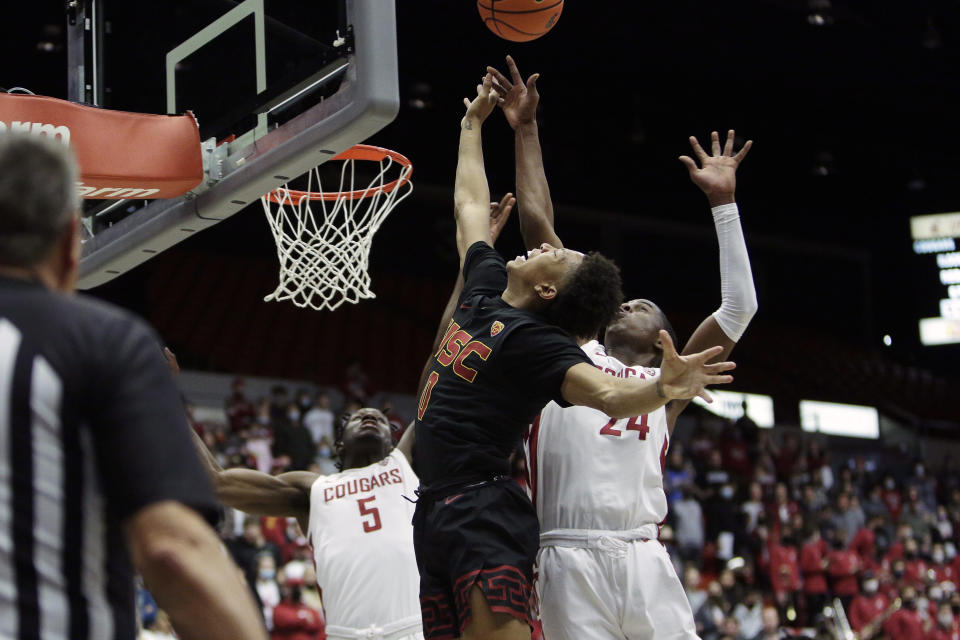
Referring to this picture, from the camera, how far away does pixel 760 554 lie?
16.2 meters

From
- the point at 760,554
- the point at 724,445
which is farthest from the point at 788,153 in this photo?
the point at 760,554

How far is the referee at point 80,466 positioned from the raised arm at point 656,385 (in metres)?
1.84

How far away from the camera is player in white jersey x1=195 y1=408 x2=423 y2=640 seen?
5855 millimetres

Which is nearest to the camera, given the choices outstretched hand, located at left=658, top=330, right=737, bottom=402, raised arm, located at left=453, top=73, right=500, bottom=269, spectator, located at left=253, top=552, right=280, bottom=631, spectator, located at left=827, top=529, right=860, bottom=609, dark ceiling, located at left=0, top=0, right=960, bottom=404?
outstretched hand, located at left=658, top=330, right=737, bottom=402

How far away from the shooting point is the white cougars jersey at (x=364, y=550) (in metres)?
5.87

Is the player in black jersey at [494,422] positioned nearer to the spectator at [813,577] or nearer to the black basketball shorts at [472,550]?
the black basketball shorts at [472,550]

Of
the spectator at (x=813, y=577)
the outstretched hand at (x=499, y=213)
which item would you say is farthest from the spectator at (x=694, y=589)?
the outstretched hand at (x=499, y=213)

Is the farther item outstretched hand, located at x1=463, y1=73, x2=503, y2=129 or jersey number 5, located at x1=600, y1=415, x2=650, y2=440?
outstretched hand, located at x1=463, y1=73, x2=503, y2=129

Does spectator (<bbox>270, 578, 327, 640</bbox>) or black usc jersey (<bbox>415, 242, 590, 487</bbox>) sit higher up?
black usc jersey (<bbox>415, 242, 590, 487</bbox>)

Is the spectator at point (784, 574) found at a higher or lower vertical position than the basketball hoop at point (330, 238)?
lower

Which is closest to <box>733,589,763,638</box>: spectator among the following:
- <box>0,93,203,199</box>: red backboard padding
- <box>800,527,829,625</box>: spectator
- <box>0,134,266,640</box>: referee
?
<box>800,527,829,625</box>: spectator

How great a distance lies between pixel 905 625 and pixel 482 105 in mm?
12279

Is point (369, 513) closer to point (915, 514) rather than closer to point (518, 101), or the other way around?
point (518, 101)

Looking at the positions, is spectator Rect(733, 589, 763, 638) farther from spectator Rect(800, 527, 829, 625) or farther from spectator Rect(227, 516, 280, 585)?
spectator Rect(227, 516, 280, 585)
